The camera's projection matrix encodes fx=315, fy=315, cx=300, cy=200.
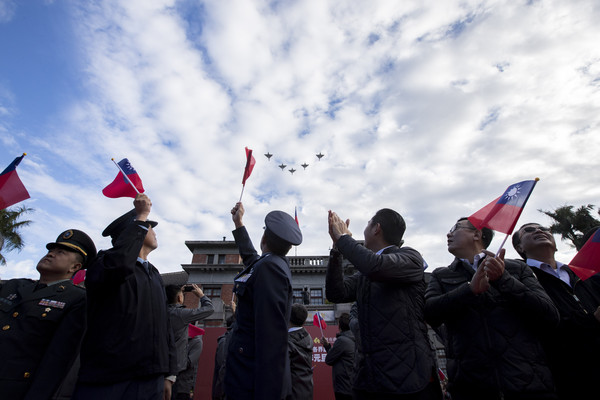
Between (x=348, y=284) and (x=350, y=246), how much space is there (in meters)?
0.77

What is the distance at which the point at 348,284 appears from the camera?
3223 millimetres

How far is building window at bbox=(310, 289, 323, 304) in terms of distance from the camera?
24.3 metres

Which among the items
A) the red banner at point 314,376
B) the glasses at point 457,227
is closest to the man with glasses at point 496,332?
the glasses at point 457,227

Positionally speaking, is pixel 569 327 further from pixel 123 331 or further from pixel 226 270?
pixel 226 270

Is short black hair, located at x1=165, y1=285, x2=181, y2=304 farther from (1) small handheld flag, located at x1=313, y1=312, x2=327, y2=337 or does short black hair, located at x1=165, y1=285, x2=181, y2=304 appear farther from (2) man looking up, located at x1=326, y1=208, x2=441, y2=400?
(1) small handheld flag, located at x1=313, y1=312, x2=327, y2=337

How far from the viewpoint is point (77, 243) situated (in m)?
2.96

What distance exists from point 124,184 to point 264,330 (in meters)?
2.66

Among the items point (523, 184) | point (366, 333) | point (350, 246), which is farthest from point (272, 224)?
point (523, 184)

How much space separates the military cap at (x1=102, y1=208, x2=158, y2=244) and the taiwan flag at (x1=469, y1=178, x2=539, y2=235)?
322cm

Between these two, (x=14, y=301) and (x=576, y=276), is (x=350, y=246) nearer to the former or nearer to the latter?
(x=576, y=276)

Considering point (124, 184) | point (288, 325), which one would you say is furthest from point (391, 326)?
point (124, 184)

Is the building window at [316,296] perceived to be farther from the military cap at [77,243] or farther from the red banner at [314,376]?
the military cap at [77,243]

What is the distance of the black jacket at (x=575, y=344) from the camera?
8.46 ft

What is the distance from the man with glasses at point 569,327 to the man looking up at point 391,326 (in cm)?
120
